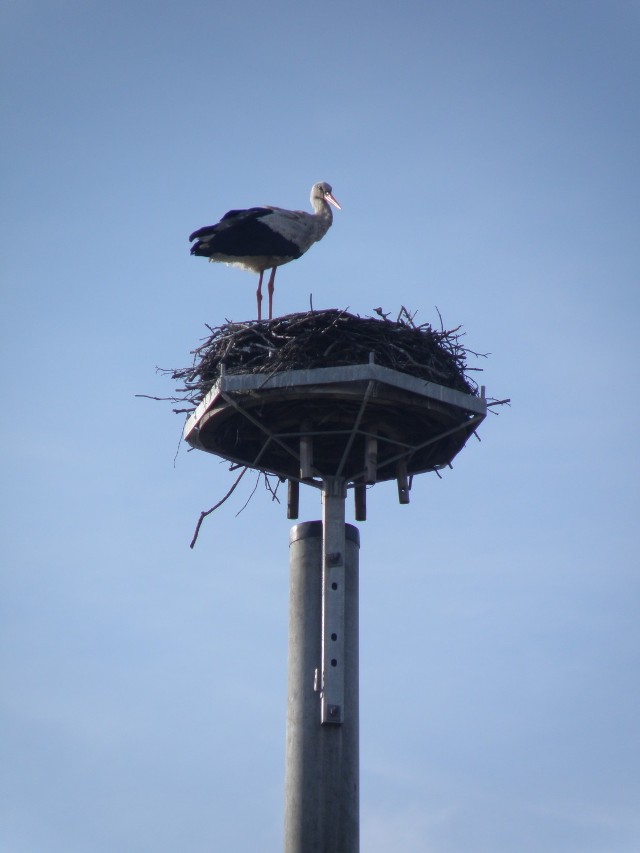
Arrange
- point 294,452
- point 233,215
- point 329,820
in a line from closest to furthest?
1. point 329,820
2. point 294,452
3. point 233,215

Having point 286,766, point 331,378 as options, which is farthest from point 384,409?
point 286,766

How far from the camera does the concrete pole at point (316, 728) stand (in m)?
18.4

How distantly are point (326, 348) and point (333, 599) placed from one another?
2.96m

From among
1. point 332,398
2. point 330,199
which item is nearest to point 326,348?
point 332,398

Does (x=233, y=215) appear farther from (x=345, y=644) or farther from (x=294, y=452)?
(x=345, y=644)

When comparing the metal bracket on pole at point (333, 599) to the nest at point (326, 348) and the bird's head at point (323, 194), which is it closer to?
the nest at point (326, 348)

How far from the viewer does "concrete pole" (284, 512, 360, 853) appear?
18438mm

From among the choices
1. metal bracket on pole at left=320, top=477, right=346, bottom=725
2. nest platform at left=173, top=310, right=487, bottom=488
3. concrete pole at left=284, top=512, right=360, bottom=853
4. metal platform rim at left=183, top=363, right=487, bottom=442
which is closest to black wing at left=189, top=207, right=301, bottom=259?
nest platform at left=173, top=310, right=487, bottom=488

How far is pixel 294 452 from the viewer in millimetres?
20172

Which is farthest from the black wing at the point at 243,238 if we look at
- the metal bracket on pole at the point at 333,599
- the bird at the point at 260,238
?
the metal bracket on pole at the point at 333,599

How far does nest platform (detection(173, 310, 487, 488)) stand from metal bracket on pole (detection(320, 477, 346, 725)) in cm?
35

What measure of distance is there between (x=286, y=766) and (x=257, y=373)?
4.52 meters

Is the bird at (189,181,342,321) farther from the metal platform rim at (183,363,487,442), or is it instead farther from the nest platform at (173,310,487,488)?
the metal platform rim at (183,363,487,442)

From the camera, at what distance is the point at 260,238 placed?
22.6 meters
